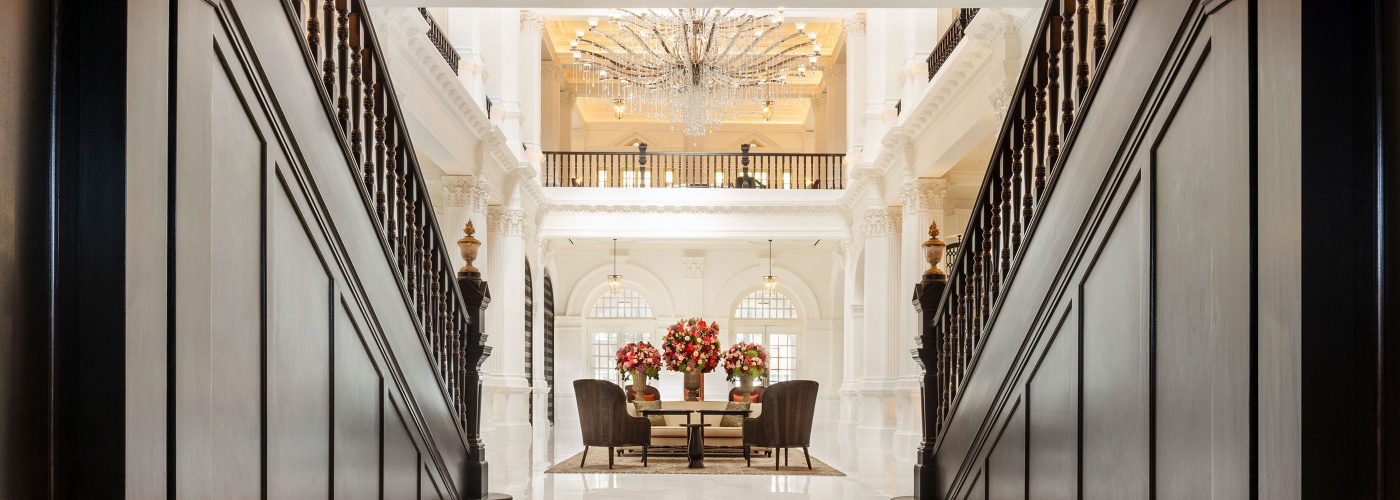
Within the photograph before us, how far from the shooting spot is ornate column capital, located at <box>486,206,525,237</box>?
15.2 meters

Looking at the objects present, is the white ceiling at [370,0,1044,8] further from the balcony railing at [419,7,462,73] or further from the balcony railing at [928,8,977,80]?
the balcony railing at [419,7,462,73]

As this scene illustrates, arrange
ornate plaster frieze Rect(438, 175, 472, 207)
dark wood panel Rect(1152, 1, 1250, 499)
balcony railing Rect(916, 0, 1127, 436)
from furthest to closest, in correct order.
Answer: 1. ornate plaster frieze Rect(438, 175, 472, 207)
2. balcony railing Rect(916, 0, 1127, 436)
3. dark wood panel Rect(1152, 1, 1250, 499)

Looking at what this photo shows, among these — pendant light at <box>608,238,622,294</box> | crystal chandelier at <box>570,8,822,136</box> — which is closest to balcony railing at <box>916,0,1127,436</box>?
crystal chandelier at <box>570,8,822,136</box>

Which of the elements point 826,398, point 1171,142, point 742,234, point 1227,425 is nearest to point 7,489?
point 1227,425

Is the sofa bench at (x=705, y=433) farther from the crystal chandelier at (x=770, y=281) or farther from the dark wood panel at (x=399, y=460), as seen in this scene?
the crystal chandelier at (x=770, y=281)

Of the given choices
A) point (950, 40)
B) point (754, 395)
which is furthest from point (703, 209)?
point (950, 40)

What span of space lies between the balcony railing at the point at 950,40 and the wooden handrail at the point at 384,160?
715 centimetres

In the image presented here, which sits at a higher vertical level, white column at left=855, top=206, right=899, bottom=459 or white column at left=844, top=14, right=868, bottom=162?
white column at left=844, top=14, right=868, bottom=162

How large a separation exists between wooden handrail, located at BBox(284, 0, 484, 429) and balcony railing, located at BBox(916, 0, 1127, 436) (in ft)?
6.35

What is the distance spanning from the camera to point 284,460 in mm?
2684

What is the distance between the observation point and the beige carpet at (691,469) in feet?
27.4

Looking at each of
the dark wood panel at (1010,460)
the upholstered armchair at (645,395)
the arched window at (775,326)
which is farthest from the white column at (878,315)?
the dark wood panel at (1010,460)
